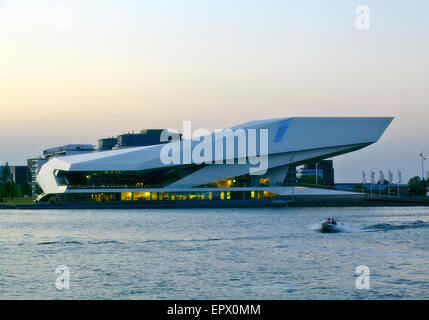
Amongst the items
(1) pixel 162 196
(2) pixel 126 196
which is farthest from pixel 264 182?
(2) pixel 126 196

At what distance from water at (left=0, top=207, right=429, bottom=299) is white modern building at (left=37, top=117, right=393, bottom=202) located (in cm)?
3868

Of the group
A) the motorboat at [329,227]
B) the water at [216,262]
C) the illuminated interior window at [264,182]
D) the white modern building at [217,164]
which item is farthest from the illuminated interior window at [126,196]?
the motorboat at [329,227]

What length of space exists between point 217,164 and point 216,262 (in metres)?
58.1

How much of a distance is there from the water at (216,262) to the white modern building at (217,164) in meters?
38.7

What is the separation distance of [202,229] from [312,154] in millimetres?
42536

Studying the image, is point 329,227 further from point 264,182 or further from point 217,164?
point 264,182

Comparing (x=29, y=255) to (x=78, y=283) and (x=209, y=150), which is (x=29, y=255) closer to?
(x=78, y=283)

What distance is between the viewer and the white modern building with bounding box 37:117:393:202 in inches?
3137

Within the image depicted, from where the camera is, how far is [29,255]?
92.5ft

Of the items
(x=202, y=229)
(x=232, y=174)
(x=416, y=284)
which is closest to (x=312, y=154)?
(x=232, y=174)

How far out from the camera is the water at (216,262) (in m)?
18.9

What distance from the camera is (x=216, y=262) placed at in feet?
82.5

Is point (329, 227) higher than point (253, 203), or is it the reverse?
point (253, 203)

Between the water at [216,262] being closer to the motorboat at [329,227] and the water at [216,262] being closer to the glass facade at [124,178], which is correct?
the motorboat at [329,227]
